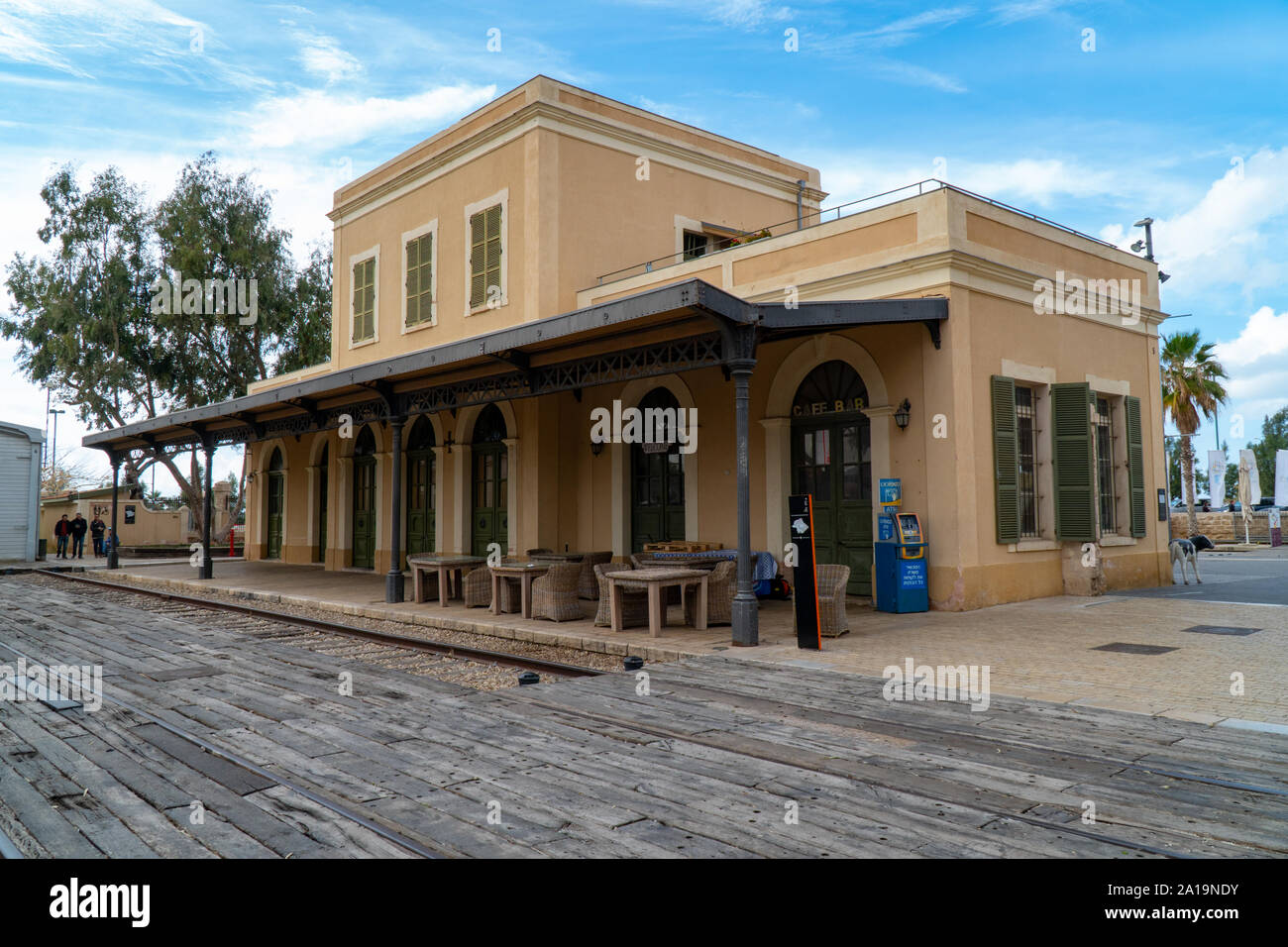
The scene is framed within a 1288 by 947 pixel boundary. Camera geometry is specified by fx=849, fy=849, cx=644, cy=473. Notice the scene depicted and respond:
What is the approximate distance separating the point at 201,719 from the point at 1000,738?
469 cm

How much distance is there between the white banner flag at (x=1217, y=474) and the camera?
28625 mm

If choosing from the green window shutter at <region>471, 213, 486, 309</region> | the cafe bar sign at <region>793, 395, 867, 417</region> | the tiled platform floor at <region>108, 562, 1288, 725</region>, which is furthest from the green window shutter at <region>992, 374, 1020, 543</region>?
the green window shutter at <region>471, 213, 486, 309</region>

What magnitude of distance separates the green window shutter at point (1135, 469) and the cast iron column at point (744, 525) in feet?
23.3

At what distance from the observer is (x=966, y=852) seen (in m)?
2.98

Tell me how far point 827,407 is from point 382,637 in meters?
6.06

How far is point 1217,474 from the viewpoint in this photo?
30219 mm

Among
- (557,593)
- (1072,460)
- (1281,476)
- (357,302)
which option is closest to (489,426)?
(357,302)

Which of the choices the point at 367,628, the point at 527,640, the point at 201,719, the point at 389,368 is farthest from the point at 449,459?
the point at 201,719

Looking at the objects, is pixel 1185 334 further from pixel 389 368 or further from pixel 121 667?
pixel 121 667

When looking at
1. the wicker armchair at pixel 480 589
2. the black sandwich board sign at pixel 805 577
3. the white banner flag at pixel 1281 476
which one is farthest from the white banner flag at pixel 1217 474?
the black sandwich board sign at pixel 805 577

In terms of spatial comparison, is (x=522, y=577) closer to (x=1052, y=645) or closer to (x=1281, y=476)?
(x=1052, y=645)

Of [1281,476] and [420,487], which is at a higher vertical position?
[1281,476]

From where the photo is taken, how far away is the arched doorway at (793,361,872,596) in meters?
10.6

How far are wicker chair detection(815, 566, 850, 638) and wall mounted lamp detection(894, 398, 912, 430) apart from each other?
2.56 meters
